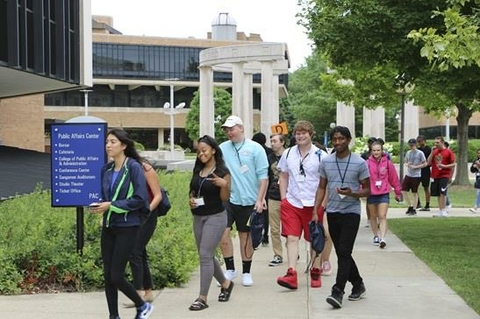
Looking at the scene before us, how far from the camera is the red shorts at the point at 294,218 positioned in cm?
802

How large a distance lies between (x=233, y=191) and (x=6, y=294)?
2755mm

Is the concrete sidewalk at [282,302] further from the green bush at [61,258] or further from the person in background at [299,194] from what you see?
the person in background at [299,194]

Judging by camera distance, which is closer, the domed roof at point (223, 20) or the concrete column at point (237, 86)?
the concrete column at point (237, 86)

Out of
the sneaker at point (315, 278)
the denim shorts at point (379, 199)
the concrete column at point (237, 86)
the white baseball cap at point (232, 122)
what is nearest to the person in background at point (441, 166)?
the denim shorts at point (379, 199)

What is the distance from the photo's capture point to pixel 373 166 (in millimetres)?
11641

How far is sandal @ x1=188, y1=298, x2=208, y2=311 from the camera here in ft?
22.8

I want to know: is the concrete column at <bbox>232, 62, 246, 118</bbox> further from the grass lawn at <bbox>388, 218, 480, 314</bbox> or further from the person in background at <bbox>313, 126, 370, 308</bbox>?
the person in background at <bbox>313, 126, 370, 308</bbox>

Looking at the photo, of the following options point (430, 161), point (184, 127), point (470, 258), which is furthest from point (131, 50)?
point (470, 258)

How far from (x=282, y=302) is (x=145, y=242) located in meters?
1.61

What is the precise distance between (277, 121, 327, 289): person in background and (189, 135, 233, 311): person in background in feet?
3.87

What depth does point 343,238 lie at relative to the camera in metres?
7.18

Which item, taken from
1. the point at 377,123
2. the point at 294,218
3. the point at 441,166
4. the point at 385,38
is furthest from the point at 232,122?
the point at 377,123

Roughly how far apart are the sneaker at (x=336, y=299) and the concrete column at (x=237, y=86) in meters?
39.5

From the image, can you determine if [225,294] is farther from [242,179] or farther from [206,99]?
[206,99]
